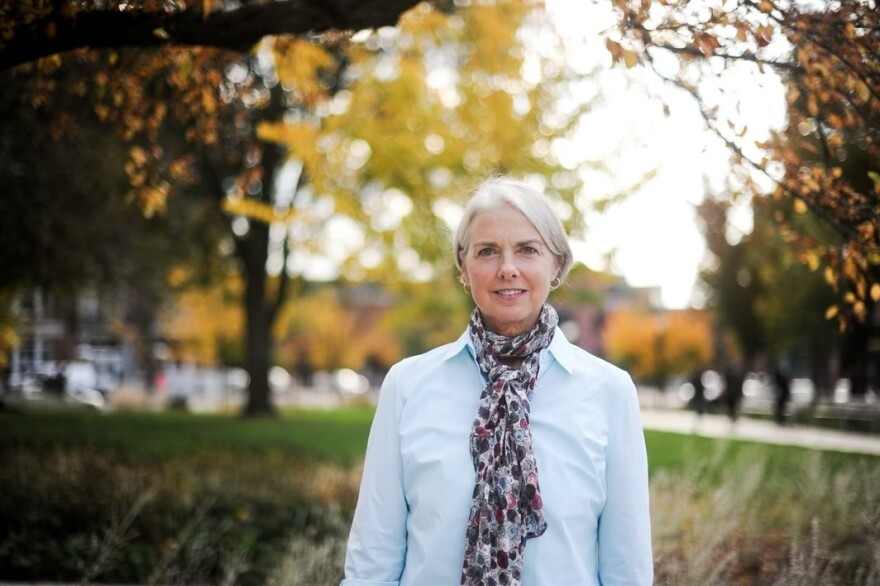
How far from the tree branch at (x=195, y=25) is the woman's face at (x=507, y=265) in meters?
2.44

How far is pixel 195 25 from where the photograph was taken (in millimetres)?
4859

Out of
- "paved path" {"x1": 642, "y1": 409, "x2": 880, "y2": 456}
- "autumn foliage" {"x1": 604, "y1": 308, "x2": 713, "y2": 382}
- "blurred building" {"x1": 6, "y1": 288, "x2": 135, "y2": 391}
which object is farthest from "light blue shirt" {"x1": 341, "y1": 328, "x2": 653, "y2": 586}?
"autumn foliage" {"x1": 604, "y1": 308, "x2": 713, "y2": 382}

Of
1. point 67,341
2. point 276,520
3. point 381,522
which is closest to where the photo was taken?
point 381,522

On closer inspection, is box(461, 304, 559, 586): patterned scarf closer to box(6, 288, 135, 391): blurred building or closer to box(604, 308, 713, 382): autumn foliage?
box(6, 288, 135, 391): blurred building

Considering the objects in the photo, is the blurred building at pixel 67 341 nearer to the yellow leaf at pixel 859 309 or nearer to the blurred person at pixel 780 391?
the yellow leaf at pixel 859 309

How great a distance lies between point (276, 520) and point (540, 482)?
5.96m

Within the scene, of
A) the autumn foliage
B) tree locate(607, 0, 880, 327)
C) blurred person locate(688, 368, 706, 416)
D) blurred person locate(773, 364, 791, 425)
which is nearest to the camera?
tree locate(607, 0, 880, 327)

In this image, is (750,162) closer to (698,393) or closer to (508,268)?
(508,268)

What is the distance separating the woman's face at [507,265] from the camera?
8.48 feet

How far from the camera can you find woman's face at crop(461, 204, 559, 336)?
2.58 m

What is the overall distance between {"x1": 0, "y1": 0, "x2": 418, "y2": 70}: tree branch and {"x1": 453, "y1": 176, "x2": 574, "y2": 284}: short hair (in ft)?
7.75

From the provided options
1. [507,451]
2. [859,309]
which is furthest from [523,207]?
[859,309]

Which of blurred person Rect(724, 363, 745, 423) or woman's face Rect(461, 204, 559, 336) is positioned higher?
woman's face Rect(461, 204, 559, 336)

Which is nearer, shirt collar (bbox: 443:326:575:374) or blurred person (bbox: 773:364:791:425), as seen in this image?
shirt collar (bbox: 443:326:575:374)
